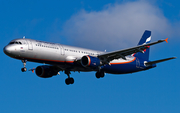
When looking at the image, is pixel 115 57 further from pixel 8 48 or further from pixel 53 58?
pixel 8 48

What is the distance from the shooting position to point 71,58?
47.0 metres

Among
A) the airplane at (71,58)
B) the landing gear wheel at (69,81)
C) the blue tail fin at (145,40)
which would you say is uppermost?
the blue tail fin at (145,40)

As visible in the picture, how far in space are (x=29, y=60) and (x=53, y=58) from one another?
3.33 m

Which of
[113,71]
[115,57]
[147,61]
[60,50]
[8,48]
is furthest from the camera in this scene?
[147,61]

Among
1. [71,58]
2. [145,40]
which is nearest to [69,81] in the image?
[71,58]

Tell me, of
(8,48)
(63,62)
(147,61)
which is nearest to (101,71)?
(63,62)

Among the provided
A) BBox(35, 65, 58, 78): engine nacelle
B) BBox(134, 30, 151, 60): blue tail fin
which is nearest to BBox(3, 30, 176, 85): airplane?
BBox(35, 65, 58, 78): engine nacelle

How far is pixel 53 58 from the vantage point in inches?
1785

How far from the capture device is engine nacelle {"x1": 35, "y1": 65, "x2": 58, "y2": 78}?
5256cm

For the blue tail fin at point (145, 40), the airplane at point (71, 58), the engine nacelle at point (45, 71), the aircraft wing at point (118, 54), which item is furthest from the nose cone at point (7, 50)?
the blue tail fin at point (145, 40)

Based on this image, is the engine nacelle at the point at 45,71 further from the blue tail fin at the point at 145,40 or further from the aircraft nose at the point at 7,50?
the blue tail fin at the point at 145,40

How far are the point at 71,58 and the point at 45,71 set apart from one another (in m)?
7.44

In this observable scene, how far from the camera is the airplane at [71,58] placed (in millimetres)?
43594

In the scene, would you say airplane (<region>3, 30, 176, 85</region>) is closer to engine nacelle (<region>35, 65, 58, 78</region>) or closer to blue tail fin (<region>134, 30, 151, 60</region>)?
engine nacelle (<region>35, 65, 58, 78</region>)
